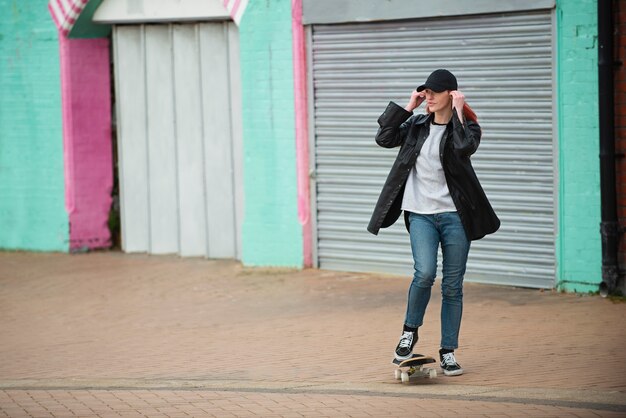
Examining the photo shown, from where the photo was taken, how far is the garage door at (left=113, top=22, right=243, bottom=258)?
14.6 m

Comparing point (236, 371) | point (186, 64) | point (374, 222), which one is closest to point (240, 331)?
point (236, 371)

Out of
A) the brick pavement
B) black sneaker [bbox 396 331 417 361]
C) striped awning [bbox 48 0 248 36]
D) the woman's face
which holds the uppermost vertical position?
striped awning [bbox 48 0 248 36]

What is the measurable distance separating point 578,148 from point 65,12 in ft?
22.2

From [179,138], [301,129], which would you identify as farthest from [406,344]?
[179,138]

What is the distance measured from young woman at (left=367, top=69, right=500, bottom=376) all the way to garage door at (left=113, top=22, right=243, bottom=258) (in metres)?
6.31

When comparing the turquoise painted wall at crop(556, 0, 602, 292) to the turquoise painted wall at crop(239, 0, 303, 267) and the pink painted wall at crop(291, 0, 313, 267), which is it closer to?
the pink painted wall at crop(291, 0, 313, 267)

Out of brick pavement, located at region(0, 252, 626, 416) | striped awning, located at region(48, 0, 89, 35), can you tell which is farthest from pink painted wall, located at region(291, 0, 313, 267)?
striped awning, located at region(48, 0, 89, 35)

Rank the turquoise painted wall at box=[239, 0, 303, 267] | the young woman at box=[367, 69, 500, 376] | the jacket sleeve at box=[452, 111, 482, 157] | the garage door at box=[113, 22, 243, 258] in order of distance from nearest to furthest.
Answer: the jacket sleeve at box=[452, 111, 482, 157] < the young woman at box=[367, 69, 500, 376] < the turquoise painted wall at box=[239, 0, 303, 267] < the garage door at box=[113, 22, 243, 258]

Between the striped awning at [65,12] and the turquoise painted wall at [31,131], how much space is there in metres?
0.14

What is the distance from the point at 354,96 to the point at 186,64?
8.26 feet

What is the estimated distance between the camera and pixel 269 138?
45.3 feet

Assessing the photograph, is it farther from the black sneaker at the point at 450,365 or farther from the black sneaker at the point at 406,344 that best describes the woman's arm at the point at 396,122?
the black sneaker at the point at 450,365

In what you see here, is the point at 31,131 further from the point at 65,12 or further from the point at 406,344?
the point at 406,344

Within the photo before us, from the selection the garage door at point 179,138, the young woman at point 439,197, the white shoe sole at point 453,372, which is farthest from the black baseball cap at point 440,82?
the garage door at point 179,138
